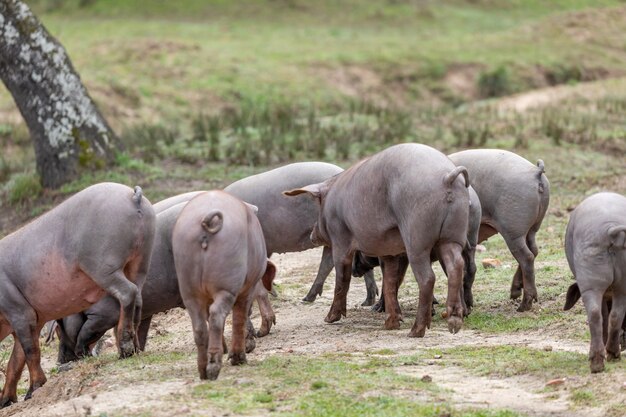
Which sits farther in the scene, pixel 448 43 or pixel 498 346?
pixel 448 43

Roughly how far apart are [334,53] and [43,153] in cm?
1521

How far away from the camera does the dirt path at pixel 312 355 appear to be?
266 inches

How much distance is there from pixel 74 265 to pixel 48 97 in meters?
8.48

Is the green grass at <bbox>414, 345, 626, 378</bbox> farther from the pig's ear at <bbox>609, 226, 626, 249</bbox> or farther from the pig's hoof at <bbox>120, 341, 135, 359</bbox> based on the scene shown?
the pig's hoof at <bbox>120, 341, 135, 359</bbox>

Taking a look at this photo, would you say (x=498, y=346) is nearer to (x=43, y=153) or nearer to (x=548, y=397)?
(x=548, y=397)

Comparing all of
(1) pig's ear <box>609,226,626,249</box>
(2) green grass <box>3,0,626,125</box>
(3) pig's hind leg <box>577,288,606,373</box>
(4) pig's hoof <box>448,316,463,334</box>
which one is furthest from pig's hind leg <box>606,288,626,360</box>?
(2) green grass <box>3,0,626,125</box>

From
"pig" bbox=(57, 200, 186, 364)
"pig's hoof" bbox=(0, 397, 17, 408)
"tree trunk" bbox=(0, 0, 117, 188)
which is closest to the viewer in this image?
"pig's hoof" bbox=(0, 397, 17, 408)

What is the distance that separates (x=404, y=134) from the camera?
19078 millimetres

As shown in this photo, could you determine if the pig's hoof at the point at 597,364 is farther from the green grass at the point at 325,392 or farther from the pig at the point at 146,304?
the pig at the point at 146,304

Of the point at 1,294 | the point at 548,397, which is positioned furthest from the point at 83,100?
the point at 548,397

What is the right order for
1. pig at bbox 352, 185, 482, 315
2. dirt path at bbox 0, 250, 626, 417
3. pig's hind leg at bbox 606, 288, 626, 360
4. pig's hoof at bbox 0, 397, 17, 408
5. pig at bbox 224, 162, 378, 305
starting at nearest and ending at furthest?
dirt path at bbox 0, 250, 626, 417
pig's hind leg at bbox 606, 288, 626, 360
pig's hoof at bbox 0, 397, 17, 408
pig at bbox 352, 185, 482, 315
pig at bbox 224, 162, 378, 305

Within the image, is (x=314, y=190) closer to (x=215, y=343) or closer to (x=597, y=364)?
(x=215, y=343)

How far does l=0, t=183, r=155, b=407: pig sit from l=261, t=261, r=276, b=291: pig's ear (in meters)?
0.91

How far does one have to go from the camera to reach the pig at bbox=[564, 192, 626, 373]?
7.18 m
